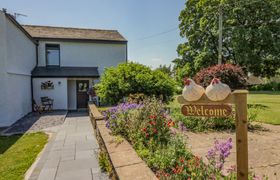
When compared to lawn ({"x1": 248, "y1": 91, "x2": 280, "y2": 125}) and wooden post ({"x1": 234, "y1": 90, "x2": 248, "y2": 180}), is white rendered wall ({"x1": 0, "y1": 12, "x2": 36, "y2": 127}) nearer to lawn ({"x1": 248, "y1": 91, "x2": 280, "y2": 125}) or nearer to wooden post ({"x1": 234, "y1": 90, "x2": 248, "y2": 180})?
wooden post ({"x1": 234, "y1": 90, "x2": 248, "y2": 180})

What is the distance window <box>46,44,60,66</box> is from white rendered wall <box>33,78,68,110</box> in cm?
186

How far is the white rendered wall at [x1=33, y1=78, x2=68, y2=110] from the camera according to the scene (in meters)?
14.7

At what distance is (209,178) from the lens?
2670 mm

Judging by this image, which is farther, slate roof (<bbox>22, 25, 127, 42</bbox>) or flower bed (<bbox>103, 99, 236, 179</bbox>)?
slate roof (<bbox>22, 25, 127, 42</bbox>)

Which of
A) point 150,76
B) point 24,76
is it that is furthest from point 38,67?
point 150,76

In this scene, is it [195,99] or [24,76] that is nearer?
[195,99]

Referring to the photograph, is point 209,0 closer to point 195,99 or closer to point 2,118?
point 2,118

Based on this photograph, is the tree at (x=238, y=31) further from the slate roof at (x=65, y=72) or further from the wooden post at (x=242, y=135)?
the wooden post at (x=242, y=135)

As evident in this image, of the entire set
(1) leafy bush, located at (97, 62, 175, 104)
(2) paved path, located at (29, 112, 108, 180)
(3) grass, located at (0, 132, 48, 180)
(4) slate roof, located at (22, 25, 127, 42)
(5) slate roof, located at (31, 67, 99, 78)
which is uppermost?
(4) slate roof, located at (22, 25, 127, 42)

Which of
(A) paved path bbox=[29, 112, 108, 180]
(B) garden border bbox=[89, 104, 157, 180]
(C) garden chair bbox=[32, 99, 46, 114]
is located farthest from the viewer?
(C) garden chair bbox=[32, 99, 46, 114]

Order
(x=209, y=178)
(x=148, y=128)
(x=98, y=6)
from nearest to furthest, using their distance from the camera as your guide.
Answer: (x=209, y=178) → (x=148, y=128) → (x=98, y=6)

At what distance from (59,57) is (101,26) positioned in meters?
5.53

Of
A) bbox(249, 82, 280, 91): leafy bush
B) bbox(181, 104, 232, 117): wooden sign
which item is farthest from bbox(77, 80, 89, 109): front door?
bbox(249, 82, 280, 91): leafy bush

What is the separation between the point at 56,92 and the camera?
49.3 ft
